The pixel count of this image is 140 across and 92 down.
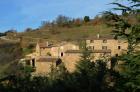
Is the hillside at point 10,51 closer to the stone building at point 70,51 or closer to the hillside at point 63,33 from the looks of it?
the hillside at point 63,33

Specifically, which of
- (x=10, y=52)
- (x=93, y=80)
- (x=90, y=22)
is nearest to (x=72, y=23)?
(x=90, y=22)

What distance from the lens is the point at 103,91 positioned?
1984 centimetres

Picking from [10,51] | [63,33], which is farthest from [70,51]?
[63,33]

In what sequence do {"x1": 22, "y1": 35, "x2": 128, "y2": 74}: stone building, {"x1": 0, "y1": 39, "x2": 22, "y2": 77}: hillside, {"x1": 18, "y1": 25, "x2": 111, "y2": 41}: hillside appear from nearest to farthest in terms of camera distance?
{"x1": 22, "y1": 35, "x2": 128, "y2": 74}: stone building → {"x1": 0, "y1": 39, "x2": 22, "y2": 77}: hillside → {"x1": 18, "y1": 25, "x2": 111, "y2": 41}: hillside

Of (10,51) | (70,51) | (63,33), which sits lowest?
(10,51)

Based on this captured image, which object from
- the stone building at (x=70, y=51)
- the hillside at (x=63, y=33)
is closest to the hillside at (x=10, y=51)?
the hillside at (x=63, y=33)

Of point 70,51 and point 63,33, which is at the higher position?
point 63,33

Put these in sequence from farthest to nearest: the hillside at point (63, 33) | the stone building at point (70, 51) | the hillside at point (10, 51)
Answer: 1. the hillside at point (63, 33)
2. the hillside at point (10, 51)
3. the stone building at point (70, 51)

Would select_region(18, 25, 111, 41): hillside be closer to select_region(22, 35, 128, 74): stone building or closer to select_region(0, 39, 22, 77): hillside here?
select_region(0, 39, 22, 77): hillside

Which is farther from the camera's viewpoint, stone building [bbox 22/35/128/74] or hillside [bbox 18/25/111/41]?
hillside [bbox 18/25/111/41]

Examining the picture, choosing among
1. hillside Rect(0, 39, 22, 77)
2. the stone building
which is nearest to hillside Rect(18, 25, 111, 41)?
hillside Rect(0, 39, 22, 77)

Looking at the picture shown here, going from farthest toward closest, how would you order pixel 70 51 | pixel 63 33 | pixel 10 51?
pixel 63 33 → pixel 10 51 → pixel 70 51

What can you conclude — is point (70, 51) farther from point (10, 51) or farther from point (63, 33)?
point (63, 33)

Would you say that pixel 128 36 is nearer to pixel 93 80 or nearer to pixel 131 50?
pixel 131 50
